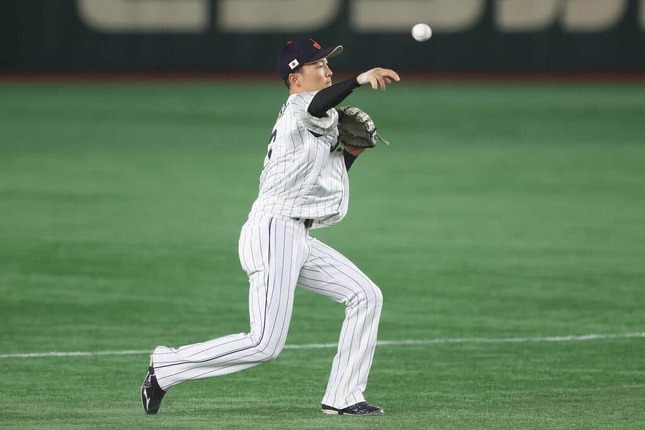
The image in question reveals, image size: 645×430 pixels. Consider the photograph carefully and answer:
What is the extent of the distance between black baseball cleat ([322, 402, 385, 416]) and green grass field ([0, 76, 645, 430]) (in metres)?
0.11

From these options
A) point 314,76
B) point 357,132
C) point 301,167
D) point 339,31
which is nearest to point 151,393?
point 301,167

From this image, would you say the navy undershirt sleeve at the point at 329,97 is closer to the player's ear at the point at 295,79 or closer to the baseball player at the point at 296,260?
the baseball player at the point at 296,260

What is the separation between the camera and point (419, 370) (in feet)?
30.2

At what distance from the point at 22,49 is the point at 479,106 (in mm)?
9062

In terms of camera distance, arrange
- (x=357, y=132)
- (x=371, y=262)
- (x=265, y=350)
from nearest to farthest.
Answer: (x=265, y=350)
(x=357, y=132)
(x=371, y=262)

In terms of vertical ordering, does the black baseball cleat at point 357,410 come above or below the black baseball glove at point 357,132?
below

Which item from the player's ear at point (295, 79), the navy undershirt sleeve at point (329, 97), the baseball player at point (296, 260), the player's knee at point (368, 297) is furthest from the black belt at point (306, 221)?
the player's ear at point (295, 79)

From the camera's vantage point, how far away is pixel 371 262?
44.8ft

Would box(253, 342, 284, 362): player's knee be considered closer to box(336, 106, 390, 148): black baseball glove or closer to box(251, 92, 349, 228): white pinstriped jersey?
box(251, 92, 349, 228): white pinstriped jersey

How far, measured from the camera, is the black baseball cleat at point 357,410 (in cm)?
752

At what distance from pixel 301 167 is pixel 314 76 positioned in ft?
1.53

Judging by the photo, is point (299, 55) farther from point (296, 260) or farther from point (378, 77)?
point (296, 260)

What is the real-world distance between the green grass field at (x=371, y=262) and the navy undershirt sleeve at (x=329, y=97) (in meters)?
1.49

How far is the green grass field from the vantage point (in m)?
8.23
